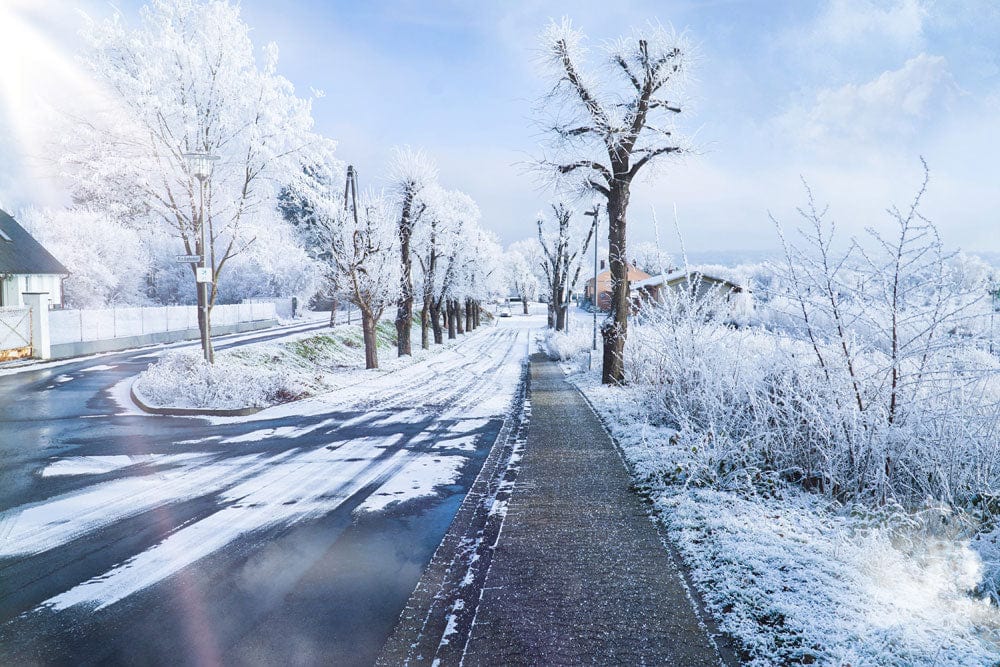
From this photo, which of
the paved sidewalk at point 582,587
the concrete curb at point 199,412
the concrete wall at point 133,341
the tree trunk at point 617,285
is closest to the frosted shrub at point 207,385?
the concrete curb at point 199,412

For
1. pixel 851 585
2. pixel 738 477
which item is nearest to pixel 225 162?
pixel 738 477

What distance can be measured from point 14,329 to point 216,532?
788 inches

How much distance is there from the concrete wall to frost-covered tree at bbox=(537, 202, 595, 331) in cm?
2101

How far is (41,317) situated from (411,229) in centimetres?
1427

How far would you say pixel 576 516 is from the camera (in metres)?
5.68

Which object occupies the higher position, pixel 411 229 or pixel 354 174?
pixel 354 174

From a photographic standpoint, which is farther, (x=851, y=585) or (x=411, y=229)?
(x=411, y=229)

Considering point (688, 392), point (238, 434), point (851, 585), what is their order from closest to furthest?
point (851, 585) → point (688, 392) → point (238, 434)

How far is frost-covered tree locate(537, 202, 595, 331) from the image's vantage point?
37656 millimetres

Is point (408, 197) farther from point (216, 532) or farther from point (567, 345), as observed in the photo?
point (216, 532)

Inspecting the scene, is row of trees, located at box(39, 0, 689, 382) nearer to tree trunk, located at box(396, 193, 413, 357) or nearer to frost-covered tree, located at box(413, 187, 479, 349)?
tree trunk, located at box(396, 193, 413, 357)

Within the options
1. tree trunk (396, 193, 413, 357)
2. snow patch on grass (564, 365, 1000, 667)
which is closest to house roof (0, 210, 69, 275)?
tree trunk (396, 193, 413, 357)

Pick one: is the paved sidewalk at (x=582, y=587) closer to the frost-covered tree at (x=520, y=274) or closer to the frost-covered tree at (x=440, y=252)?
the frost-covered tree at (x=440, y=252)

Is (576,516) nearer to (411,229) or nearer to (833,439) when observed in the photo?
(833,439)
